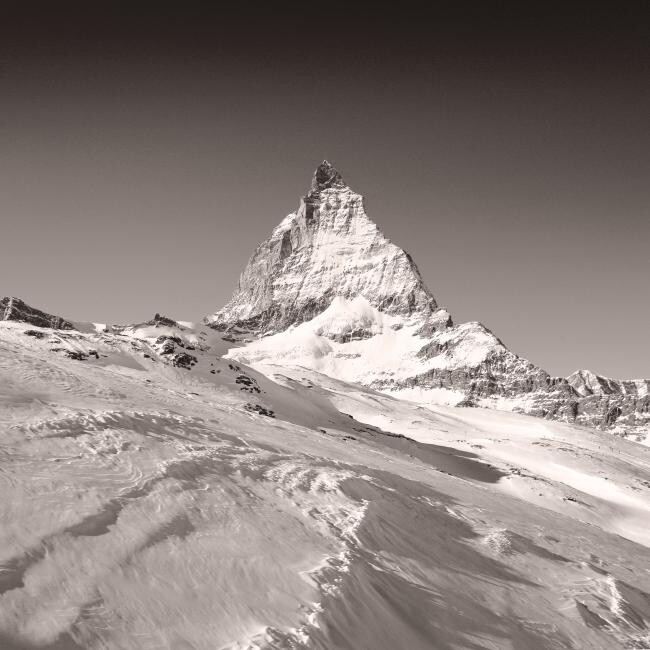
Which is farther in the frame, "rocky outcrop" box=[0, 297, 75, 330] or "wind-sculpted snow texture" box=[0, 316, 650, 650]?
"rocky outcrop" box=[0, 297, 75, 330]

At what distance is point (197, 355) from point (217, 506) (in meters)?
61.1

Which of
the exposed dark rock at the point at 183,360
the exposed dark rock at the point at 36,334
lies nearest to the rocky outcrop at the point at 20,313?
the exposed dark rock at the point at 36,334

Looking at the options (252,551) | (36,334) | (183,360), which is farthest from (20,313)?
(252,551)

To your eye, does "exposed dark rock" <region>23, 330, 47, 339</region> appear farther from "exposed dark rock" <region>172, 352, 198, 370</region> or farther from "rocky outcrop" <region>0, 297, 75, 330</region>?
"rocky outcrop" <region>0, 297, 75, 330</region>

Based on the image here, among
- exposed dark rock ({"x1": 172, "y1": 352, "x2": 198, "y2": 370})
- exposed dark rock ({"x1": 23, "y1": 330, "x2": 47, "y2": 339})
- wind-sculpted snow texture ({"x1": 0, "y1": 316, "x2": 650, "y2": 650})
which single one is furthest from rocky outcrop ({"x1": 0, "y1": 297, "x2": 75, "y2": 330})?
wind-sculpted snow texture ({"x1": 0, "y1": 316, "x2": 650, "y2": 650})

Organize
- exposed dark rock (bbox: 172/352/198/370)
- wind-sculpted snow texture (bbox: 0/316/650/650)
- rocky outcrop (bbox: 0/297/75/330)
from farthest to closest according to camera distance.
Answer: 1. rocky outcrop (bbox: 0/297/75/330)
2. exposed dark rock (bbox: 172/352/198/370)
3. wind-sculpted snow texture (bbox: 0/316/650/650)

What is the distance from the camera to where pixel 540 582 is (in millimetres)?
15250

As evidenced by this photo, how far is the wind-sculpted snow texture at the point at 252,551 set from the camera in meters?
8.56

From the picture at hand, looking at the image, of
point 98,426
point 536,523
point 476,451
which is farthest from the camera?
point 476,451

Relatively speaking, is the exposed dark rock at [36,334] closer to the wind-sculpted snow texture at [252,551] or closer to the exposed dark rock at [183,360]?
the exposed dark rock at [183,360]

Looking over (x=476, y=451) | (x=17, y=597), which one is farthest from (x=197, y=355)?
(x=17, y=597)

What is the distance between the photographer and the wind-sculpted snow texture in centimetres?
856

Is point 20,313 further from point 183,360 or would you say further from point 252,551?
point 252,551

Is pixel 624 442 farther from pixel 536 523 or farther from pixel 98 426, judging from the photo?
pixel 98 426
